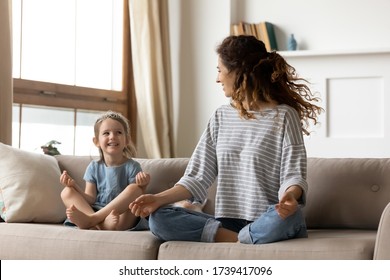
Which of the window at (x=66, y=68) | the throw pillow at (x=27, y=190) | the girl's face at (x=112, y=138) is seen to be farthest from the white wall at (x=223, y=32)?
the throw pillow at (x=27, y=190)

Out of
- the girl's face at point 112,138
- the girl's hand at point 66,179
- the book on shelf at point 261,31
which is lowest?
the girl's hand at point 66,179

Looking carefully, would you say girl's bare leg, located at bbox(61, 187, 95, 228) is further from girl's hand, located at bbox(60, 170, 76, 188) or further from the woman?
the woman

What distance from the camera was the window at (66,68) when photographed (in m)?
4.71

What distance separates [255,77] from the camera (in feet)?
8.77

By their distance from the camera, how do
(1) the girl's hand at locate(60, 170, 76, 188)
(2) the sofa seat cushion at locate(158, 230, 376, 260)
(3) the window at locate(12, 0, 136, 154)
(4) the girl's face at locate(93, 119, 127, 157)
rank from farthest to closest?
1. (3) the window at locate(12, 0, 136, 154)
2. (4) the girl's face at locate(93, 119, 127, 157)
3. (1) the girl's hand at locate(60, 170, 76, 188)
4. (2) the sofa seat cushion at locate(158, 230, 376, 260)

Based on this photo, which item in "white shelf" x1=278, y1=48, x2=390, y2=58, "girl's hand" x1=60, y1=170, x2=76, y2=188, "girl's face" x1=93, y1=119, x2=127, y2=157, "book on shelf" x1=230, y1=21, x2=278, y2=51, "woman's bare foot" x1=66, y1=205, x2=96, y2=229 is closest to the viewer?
"woman's bare foot" x1=66, y1=205, x2=96, y2=229

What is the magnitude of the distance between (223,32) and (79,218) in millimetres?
3228

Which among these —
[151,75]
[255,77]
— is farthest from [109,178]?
[151,75]

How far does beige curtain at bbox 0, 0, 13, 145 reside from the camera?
412 cm

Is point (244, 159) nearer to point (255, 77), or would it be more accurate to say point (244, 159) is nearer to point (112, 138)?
point (255, 77)

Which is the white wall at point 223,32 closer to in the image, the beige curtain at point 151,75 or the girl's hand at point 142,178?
the beige curtain at point 151,75

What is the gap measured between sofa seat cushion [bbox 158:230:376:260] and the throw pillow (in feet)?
2.64

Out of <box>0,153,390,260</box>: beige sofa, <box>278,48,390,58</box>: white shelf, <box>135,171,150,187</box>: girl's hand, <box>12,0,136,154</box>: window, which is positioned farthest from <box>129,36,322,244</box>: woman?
<box>278,48,390,58</box>: white shelf

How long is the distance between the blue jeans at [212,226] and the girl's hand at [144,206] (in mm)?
33
